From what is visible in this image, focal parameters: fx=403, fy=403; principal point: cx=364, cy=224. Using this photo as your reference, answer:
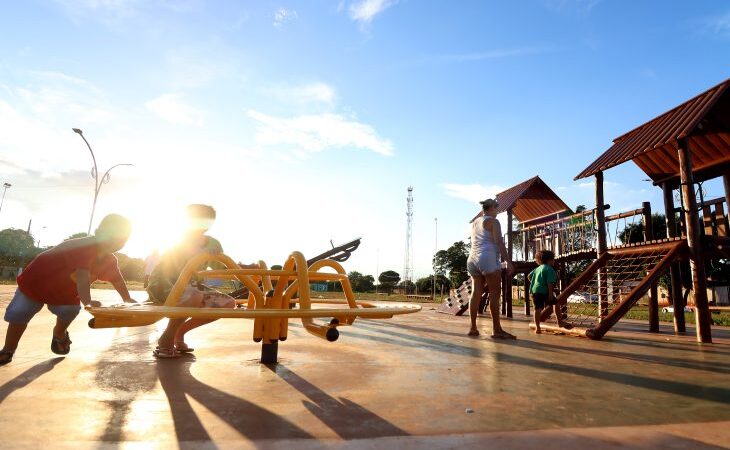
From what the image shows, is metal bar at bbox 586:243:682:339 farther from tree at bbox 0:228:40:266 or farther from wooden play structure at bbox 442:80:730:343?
tree at bbox 0:228:40:266

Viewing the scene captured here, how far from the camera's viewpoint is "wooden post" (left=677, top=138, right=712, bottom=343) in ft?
19.7

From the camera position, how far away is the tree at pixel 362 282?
233 ft

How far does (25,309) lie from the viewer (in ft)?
11.3

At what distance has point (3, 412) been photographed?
2047 millimetres

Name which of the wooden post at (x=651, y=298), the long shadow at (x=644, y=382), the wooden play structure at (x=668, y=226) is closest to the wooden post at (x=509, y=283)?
the wooden play structure at (x=668, y=226)

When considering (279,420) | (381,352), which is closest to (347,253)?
(381,352)

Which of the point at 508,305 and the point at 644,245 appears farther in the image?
the point at 508,305

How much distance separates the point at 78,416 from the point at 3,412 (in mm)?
384

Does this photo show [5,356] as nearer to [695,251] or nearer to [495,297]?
[495,297]

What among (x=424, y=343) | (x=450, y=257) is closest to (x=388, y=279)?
(x=450, y=257)

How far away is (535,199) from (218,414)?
545 inches

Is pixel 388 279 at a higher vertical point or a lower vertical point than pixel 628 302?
higher

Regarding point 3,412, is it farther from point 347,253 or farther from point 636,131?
point 636,131

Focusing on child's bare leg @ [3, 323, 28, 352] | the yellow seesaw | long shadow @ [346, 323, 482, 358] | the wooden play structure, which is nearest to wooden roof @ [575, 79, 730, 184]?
the wooden play structure
